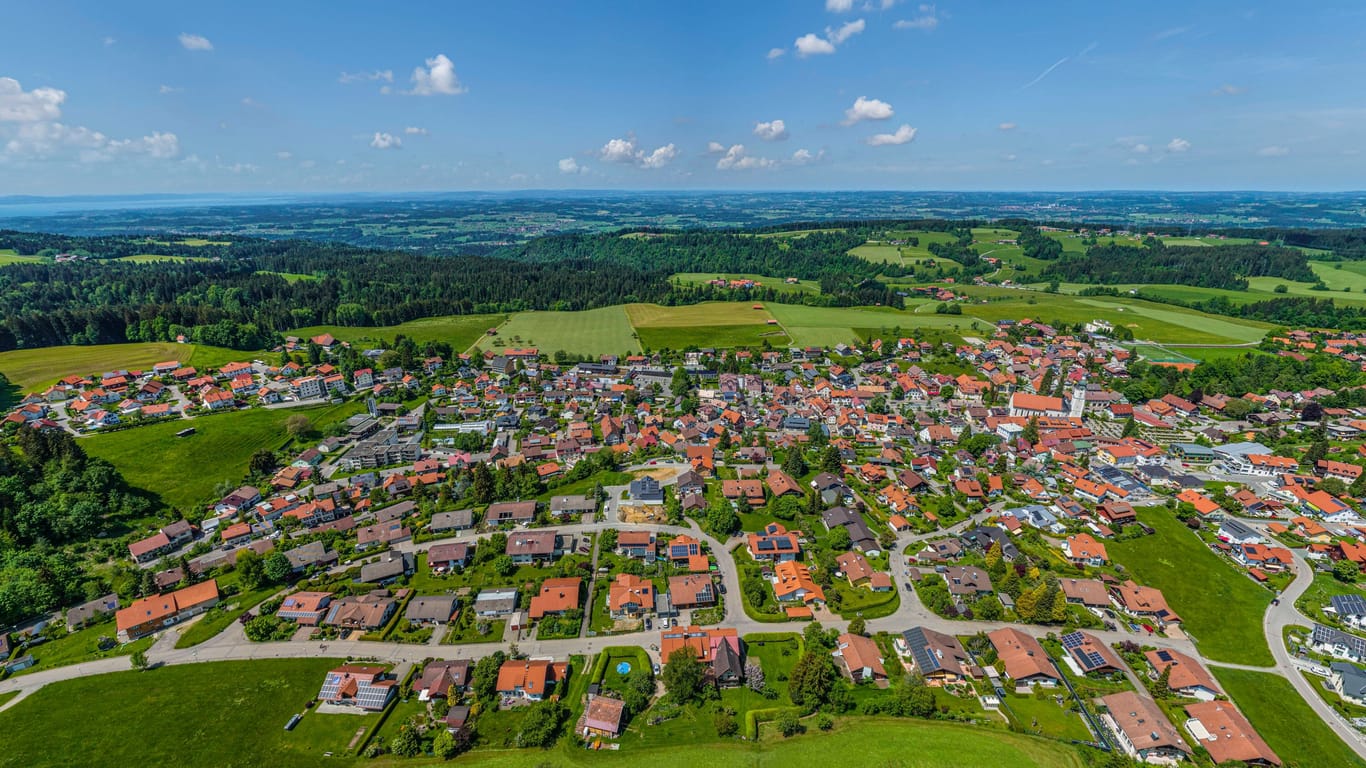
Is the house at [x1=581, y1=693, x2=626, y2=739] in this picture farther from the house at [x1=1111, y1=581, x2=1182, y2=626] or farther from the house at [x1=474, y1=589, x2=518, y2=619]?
the house at [x1=1111, y1=581, x2=1182, y2=626]

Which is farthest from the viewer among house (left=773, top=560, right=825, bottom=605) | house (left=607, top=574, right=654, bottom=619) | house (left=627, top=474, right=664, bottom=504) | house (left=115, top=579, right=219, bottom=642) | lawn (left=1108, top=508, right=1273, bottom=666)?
house (left=627, top=474, right=664, bottom=504)

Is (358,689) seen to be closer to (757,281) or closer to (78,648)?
(78,648)

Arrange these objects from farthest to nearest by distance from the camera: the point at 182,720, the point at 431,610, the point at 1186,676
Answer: the point at 431,610 → the point at 1186,676 → the point at 182,720

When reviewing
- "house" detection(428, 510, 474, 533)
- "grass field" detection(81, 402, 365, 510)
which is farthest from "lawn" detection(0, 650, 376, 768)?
"grass field" detection(81, 402, 365, 510)

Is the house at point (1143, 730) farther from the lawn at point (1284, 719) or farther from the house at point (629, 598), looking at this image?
the house at point (629, 598)

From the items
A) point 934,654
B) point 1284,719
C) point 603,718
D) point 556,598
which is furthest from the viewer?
point 556,598

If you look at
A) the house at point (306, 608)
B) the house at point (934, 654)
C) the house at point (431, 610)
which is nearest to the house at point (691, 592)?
the house at point (934, 654)

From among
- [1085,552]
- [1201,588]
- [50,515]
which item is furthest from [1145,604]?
[50,515]
